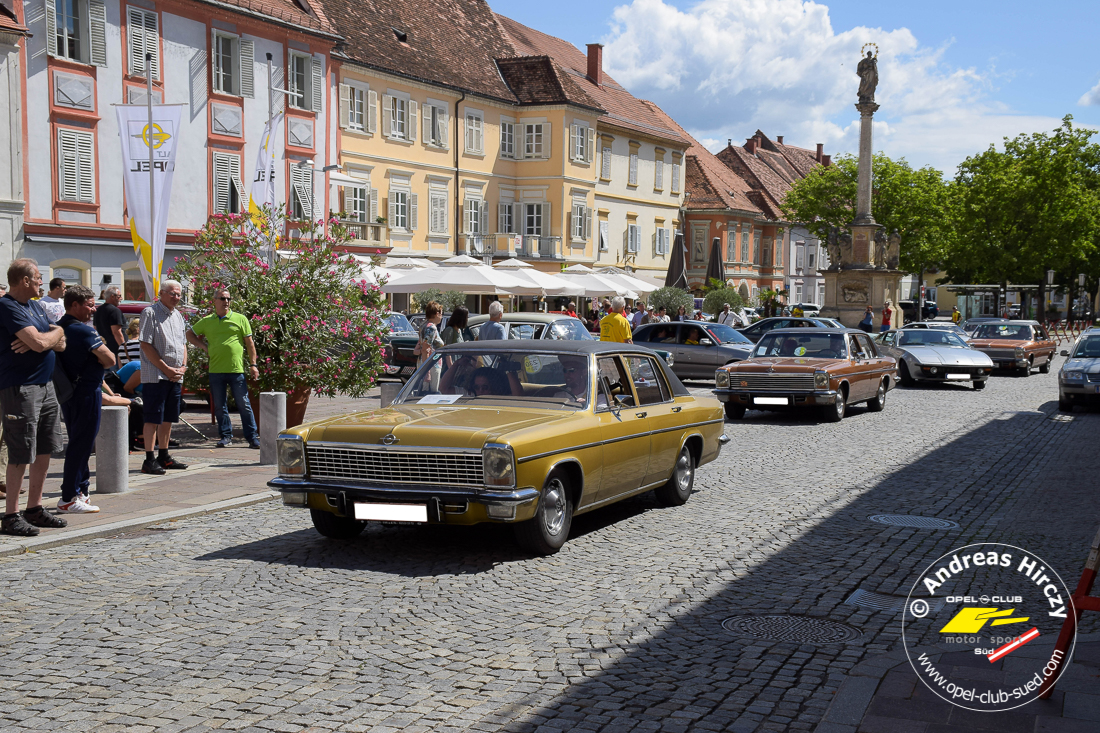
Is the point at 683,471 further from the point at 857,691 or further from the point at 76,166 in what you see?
the point at 76,166

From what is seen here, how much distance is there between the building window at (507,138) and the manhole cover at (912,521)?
4518 centimetres

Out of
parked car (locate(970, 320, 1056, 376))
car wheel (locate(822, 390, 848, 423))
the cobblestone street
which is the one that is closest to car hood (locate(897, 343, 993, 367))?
parked car (locate(970, 320, 1056, 376))

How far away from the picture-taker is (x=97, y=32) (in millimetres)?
31672

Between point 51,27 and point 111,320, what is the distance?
68.7 ft

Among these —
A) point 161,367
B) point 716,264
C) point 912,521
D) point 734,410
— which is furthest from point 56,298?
point 716,264

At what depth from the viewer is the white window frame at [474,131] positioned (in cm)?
5022

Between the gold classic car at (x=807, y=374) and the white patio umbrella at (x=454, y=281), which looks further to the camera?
the white patio umbrella at (x=454, y=281)

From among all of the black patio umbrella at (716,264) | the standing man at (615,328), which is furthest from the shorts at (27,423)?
the black patio umbrella at (716,264)

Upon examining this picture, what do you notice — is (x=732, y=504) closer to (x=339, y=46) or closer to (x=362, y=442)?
(x=362, y=442)

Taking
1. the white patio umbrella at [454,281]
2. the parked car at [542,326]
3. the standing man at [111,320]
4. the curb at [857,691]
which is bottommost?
the curb at [857,691]

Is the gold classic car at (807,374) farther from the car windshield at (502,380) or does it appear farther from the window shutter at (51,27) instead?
the window shutter at (51,27)

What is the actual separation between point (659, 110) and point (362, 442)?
6427 cm

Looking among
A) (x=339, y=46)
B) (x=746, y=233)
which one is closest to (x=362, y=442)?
(x=339, y=46)

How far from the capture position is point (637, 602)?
6695 millimetres
